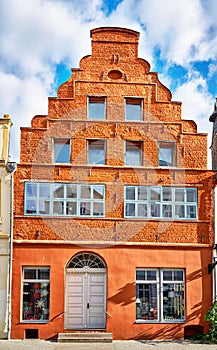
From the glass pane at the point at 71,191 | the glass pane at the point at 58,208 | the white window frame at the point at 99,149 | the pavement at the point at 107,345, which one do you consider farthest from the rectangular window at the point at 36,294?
the white window frame at the point at 99,149

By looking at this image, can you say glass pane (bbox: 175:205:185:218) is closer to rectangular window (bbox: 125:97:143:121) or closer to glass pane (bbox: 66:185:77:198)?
rectangular window (bbox: 125:97:143:121)

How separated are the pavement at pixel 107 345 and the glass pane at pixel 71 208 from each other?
4592 millimetres

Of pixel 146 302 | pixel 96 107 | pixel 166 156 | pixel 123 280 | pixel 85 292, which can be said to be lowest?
pixel 146 302

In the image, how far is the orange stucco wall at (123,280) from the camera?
2031 cm

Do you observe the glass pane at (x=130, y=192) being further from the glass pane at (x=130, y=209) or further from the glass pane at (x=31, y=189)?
the glass pane at (x=31, y=189)

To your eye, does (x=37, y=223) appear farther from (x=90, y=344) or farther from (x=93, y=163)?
(x=90, y=344)

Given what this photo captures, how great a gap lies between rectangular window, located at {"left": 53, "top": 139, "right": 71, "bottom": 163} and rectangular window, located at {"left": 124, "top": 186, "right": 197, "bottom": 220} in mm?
2519

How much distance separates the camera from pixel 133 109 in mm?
22141

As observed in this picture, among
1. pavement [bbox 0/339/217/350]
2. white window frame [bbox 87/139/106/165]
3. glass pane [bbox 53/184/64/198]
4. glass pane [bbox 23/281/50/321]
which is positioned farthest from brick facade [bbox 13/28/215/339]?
pavement [bbox 0/339/217/350]

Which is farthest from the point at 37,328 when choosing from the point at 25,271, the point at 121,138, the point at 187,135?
the point at 187,135

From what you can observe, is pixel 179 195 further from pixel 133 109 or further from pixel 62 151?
pixel 62 151

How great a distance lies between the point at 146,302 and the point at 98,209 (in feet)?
12.3

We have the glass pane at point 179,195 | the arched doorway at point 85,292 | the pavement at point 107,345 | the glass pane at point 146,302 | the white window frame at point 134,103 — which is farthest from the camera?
the white window frame at point 134,103

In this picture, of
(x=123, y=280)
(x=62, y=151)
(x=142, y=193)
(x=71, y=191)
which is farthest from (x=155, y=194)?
(x=62, y=151)
